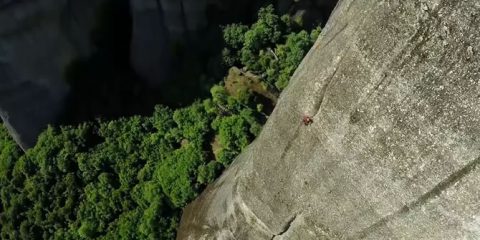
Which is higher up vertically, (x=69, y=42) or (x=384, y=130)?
(x=384, y=130)

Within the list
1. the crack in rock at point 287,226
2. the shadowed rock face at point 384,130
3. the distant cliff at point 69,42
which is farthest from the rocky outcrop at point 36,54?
the crack in rock at point 287,226

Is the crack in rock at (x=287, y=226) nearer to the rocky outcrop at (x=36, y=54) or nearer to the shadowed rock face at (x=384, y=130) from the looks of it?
the shadowed rock face at (x=384, y=130)

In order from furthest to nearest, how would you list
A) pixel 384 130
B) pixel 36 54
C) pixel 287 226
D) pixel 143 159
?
pixel 143 159 → pixel 36 54 → pixel 287 226 → pixel 384 130

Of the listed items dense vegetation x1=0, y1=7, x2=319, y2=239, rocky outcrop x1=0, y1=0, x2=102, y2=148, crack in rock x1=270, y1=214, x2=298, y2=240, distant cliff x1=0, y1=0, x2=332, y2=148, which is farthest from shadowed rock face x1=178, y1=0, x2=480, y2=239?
rocky outcrop x1=0, y1=0, x2=102, y2=148

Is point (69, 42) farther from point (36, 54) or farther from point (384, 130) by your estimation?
point (384, 130)

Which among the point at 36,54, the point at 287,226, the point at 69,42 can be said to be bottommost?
the point at 36,54

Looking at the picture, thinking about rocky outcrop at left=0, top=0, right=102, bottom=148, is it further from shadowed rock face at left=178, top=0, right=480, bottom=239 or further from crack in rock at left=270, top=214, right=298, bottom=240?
crack in rock at left=270, top=214, right=298, bottom=240

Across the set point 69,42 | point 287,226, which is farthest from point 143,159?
point 287,226
